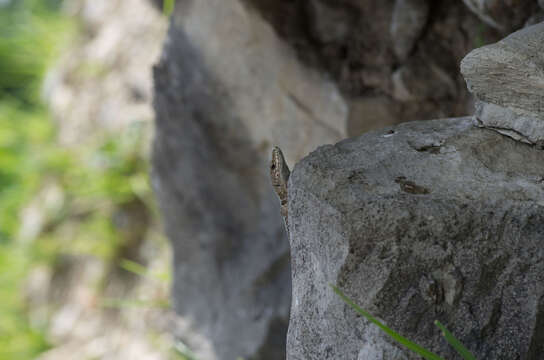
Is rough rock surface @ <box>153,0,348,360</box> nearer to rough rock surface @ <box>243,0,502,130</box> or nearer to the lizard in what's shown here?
rough rock surface @ <box>243,0,502,130</box>

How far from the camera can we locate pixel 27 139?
334 cm

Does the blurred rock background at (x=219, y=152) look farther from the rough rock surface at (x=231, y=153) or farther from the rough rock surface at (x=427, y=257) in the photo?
the rough rock surface at (x=427, y=257)

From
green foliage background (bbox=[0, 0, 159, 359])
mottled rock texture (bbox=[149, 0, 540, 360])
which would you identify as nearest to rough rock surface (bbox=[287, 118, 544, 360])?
mottled rock texture (bbox=[149, 0, 540, 360])

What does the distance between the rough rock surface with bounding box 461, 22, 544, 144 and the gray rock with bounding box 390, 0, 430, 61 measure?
488 mm

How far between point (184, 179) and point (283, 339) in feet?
1.76

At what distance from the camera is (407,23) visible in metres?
1.22

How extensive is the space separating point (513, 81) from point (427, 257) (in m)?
0.26

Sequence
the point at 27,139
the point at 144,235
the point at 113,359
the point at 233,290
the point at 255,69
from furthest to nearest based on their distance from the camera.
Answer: the point at 27,139, the point at 144,235, the point at 113,359, the point at 233,290, the point at 255,69

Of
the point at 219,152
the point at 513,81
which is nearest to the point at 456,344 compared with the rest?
the point at 513,81

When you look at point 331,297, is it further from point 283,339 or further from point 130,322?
point 130,322

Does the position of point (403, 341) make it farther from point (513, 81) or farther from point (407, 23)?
point (407, 23)

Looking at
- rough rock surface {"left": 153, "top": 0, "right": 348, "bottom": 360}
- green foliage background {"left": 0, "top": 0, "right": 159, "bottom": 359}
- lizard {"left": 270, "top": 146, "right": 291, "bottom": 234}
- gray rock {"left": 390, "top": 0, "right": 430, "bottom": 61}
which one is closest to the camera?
lizard {"left": 270, "top": 146, "right": 291, "bottom": 234}

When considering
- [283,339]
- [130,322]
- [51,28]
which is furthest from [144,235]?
[51,28]

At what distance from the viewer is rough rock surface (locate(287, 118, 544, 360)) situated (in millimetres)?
651
